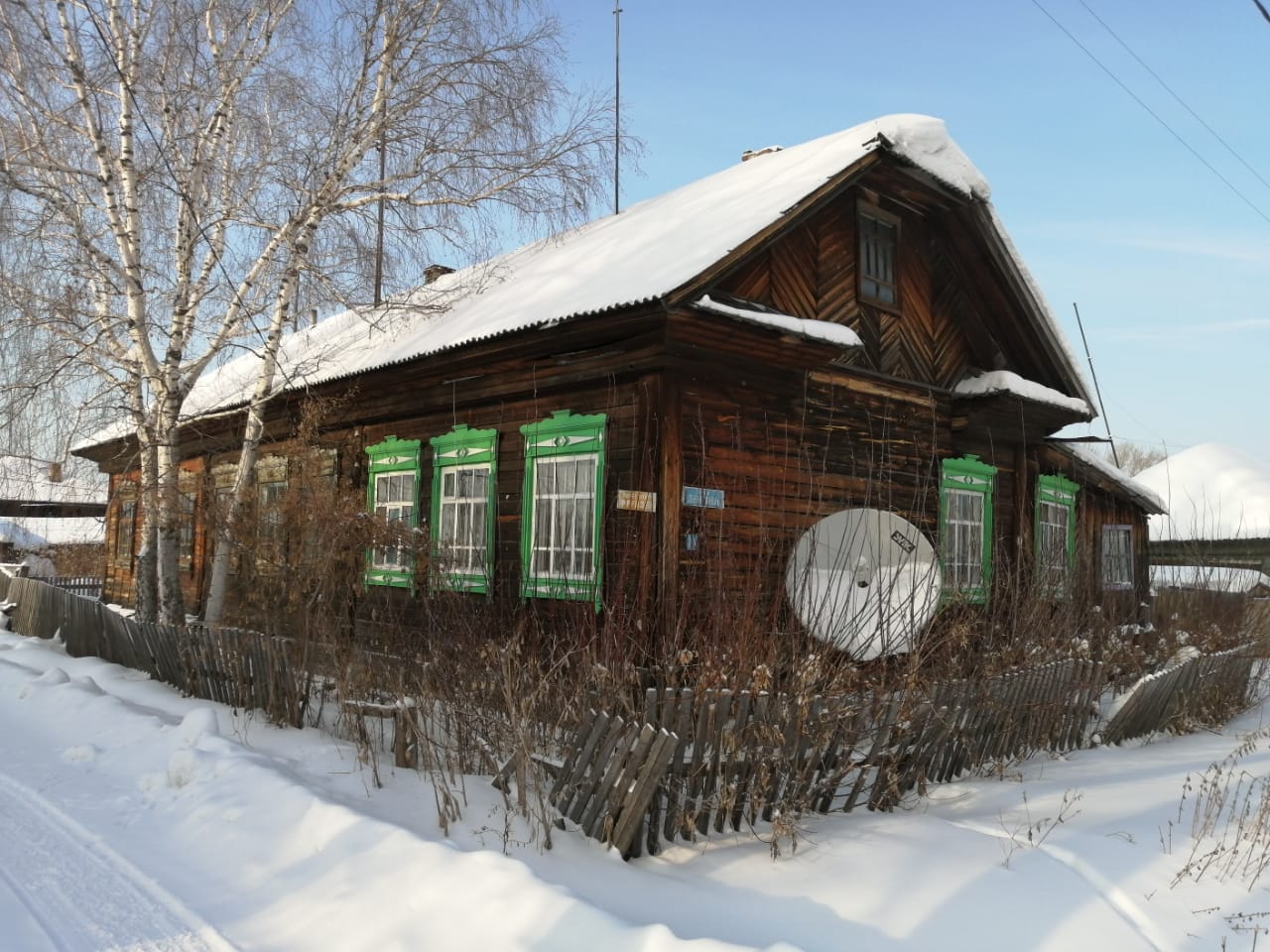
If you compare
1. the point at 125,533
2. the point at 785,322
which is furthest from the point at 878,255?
the point at 125,533

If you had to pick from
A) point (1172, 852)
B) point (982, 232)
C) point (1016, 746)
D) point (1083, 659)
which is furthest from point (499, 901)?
point (982, 232)

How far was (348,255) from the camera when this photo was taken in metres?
10.6

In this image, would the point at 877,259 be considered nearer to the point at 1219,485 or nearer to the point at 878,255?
the point at 878,255

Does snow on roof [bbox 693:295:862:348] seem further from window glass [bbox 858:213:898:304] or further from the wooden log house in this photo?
window glass [bbox 858:213:898:304]

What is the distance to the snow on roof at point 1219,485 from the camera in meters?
32.8

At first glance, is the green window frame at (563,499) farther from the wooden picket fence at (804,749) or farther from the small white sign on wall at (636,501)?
the wooden picket fence at (804,749)

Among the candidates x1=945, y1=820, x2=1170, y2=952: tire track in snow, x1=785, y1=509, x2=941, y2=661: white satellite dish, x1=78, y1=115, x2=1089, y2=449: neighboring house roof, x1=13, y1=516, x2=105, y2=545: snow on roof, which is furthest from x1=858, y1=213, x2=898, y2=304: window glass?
x1=13, y1=516, x2=105, y2=545: snow on roof

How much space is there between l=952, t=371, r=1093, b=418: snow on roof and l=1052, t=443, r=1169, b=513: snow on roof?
7.69 ft

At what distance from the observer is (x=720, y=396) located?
8.62 meters

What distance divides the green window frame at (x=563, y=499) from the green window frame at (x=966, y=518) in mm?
4486

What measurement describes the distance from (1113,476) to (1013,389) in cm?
563

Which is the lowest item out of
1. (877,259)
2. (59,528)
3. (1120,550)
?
(59,528)

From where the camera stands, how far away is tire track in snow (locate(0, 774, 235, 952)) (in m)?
3.64

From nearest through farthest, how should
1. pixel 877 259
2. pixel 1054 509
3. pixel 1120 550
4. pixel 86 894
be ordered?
pixel 86 894, pixel 877 259, pixel 1054 509, pixel 1120 550
